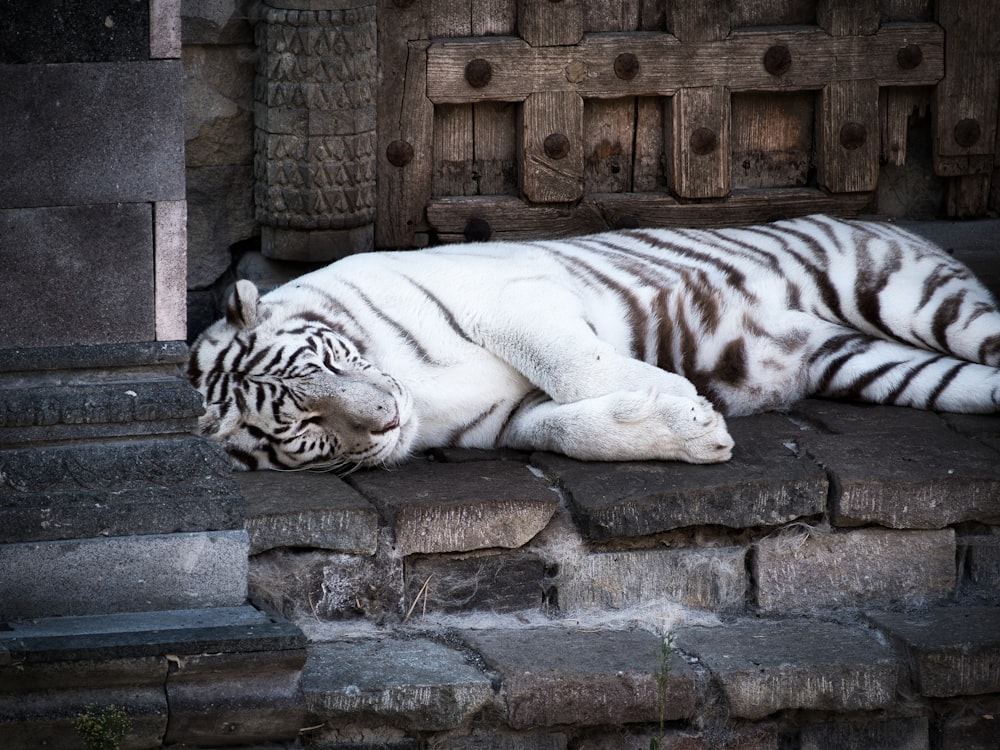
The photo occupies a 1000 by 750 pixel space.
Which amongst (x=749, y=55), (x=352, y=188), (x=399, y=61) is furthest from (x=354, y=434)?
(x=749, y=55)

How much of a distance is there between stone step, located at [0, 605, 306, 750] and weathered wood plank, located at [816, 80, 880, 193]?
2.58 meters

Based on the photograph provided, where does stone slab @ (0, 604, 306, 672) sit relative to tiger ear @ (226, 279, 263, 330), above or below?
below

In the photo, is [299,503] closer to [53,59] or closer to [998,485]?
[53,59]

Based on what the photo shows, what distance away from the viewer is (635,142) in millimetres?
4488

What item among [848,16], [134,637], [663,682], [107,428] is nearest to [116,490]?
[107,428]

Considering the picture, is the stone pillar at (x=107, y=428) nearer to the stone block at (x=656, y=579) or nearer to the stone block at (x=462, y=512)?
the stone block at (x=462, y=512)

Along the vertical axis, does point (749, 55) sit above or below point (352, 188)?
above

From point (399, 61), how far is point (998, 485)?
80.8 inches

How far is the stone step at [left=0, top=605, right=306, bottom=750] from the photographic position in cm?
253

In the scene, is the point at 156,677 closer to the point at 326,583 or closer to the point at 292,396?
the point at 326,583

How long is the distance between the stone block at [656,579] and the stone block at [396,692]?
0.44 meters

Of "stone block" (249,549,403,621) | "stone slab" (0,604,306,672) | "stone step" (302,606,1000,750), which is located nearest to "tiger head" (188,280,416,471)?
"stone block" (249,549,403,621)

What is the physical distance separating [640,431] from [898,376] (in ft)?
3.30

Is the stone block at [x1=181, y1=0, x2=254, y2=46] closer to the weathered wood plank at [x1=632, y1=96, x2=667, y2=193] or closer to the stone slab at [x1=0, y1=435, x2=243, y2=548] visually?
the weathered wood plank at [x1=632, y1=96, x2=667, y2=193]
